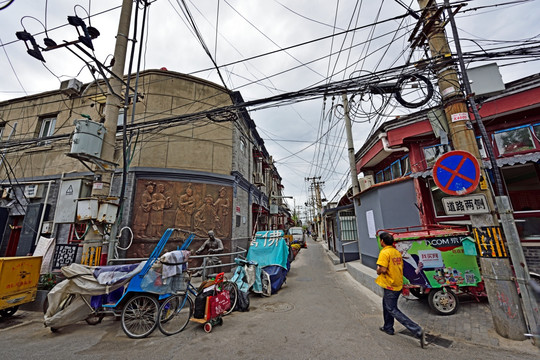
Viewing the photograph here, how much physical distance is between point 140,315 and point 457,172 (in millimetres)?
6462

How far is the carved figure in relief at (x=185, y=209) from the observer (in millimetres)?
9367

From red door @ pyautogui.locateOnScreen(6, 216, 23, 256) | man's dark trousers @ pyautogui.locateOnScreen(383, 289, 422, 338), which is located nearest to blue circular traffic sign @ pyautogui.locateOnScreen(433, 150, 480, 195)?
man's dark trousers @ pyautogui.locateOnScreen(383, 289, 422, 338)

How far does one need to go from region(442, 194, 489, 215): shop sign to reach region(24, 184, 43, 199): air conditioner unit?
15825mm

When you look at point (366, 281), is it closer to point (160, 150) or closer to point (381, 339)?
point (381, 339)

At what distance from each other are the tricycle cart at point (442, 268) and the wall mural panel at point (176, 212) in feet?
24.7

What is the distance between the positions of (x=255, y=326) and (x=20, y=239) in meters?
12.6

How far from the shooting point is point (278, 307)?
18.3 ft

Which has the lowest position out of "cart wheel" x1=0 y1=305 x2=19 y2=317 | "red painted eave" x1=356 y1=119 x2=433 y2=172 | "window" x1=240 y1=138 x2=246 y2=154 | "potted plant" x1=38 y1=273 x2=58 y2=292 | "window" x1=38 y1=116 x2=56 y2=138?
"cart wheel" x1=0 y1=305 x2=19 y2=317

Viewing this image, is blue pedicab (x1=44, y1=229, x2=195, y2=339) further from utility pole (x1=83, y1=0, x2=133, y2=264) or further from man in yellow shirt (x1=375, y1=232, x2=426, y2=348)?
man in yellow shirt (x1=375, y1=232, x2=426, y2=348)

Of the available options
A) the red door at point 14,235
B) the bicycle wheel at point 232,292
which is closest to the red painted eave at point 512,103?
the bicycle wheel at point 232,292

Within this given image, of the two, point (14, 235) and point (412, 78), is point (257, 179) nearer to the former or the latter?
point (412, 78)

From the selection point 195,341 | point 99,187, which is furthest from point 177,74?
point 195,341

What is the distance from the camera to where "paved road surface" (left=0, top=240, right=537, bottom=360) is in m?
3.32

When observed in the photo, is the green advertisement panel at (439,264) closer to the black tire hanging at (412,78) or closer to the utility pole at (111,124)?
the black tire hanging at (412,78)
